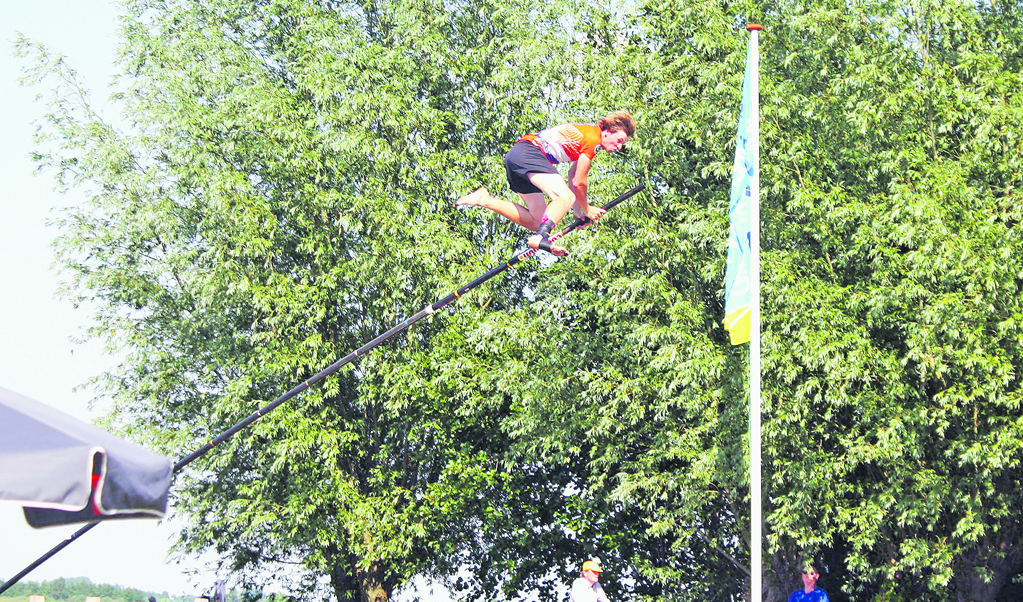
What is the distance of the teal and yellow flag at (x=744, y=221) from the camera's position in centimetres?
1062

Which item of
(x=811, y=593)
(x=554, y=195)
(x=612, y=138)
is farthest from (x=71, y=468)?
(x=811, y=593)

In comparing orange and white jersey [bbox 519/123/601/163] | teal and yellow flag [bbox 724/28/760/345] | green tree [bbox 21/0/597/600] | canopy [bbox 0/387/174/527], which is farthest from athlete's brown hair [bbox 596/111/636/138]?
green tree [bbox 21/0/597/600]

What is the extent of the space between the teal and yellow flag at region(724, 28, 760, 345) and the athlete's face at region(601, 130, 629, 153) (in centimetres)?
305

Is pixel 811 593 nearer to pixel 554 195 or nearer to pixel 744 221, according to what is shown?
pixel 744 221

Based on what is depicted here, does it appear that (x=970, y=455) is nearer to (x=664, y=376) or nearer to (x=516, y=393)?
(x=664, y=376)

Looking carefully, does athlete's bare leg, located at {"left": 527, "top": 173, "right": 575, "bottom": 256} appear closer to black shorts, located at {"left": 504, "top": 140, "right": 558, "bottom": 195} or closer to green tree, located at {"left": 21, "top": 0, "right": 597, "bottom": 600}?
black shorts, located at {"left": 504, "top": 140, "right": 558, "bottom": 195}

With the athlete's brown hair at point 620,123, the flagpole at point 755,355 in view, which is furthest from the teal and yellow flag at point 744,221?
the athlete's brown hair at point 620,123

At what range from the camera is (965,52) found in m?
14.6

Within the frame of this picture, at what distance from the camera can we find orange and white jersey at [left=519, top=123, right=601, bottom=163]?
793 centimetres

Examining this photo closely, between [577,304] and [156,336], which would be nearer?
[577,304]

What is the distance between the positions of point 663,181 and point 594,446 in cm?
478

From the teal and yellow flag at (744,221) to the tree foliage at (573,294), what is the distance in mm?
3192

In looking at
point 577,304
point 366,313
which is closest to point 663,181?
point 577,304

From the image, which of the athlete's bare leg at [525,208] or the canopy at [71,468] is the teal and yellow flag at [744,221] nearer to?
the athlete's bare leg at [525,208]
